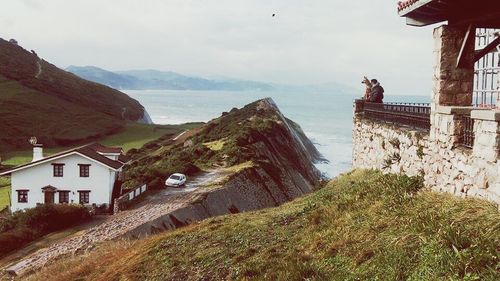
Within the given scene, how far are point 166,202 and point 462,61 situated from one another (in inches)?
1098

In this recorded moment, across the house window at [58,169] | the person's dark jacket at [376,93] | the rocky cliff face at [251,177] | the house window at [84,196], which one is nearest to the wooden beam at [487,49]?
the person's dark jacket at [376,93]

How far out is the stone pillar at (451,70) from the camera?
1259 centimetres

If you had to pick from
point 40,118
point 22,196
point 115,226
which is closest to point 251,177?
point 115,226

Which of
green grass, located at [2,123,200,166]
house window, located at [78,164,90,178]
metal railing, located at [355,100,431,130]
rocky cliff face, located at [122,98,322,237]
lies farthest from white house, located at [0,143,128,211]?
green grass, located at [2,123,200,166]

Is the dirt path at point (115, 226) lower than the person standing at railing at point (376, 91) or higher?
lower

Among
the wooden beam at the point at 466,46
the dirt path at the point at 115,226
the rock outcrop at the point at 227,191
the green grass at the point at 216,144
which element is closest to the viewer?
the wooden beam at the point at 466,46

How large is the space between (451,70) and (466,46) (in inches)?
28.1

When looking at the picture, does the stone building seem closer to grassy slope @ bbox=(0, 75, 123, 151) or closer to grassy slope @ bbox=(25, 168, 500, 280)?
grassy slope @ bbox=(25, 168, 500, 280)

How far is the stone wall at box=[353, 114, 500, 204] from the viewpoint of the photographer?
376 inches

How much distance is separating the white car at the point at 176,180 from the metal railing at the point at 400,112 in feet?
74.7

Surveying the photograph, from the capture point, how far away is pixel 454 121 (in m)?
11.5

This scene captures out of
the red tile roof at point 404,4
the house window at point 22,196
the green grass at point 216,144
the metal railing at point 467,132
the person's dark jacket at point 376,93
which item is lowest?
the house window at point 22,196

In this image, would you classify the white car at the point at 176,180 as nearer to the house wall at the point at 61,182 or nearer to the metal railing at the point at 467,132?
the house wall at the point at 61,182

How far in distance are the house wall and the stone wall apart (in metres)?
26.5
